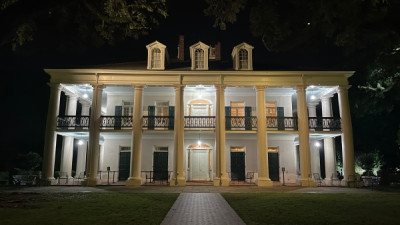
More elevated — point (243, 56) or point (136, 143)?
point (243, 56)

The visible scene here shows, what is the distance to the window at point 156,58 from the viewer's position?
1884cm

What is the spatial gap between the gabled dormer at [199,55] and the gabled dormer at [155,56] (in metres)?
1.81

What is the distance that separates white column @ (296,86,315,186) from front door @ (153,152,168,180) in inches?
336

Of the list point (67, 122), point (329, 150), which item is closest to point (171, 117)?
point (67, 122)

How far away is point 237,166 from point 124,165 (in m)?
7.56

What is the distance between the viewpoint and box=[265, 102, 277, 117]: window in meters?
20.7

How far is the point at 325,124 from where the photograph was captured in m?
19.0

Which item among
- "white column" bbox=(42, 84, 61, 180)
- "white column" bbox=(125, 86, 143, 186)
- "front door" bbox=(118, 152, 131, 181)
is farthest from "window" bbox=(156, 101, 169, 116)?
"white column" bbox=(42, 84, 61, 180)

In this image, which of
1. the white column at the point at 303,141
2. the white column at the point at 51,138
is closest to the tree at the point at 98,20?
the white column at the point at 51,138

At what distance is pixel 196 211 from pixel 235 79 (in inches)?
432

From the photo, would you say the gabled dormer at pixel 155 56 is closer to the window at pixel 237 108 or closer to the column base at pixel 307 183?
the window at pixel 237 108

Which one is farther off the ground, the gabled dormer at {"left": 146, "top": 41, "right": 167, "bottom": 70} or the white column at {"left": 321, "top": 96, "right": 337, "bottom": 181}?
the gabled dormer at {"left": 146, "top": 41, "right": 167, "bottom": 70}

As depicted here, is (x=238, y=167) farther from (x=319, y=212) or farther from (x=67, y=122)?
(x=319, y=212)

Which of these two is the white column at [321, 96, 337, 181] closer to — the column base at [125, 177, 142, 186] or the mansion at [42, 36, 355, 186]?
the mansion at [42, 36, 355, 186]
